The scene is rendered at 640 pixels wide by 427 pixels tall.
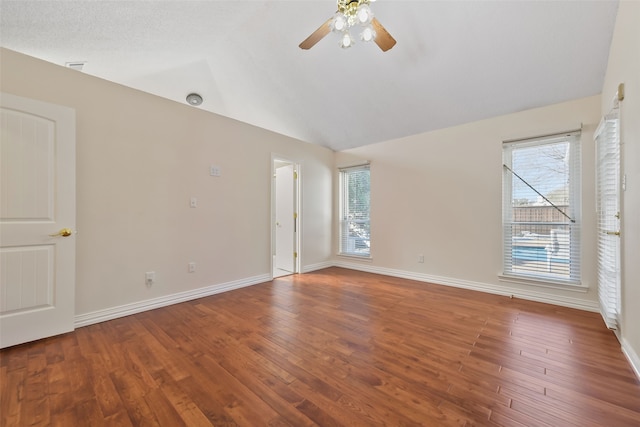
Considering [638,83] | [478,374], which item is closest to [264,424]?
[478,374]

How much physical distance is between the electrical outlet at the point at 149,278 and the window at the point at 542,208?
13.9 ft

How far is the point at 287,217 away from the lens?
4.68m

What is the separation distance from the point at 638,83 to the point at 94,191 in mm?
4342

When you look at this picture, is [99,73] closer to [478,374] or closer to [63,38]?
[63,38]

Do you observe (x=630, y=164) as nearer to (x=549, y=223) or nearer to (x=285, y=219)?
(x=549, y=223)

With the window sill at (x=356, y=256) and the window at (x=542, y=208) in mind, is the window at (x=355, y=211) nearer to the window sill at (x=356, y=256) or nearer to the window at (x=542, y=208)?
the window sill at (x=356, y=256)

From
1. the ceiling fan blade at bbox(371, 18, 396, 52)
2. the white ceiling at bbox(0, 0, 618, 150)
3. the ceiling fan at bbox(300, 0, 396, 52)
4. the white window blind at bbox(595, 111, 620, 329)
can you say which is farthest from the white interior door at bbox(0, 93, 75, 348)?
the white window blind at bbox(595, 111, 620, 329)

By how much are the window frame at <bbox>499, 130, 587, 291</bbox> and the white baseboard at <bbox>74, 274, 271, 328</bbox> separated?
3.41 metres

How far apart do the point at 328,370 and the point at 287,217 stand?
3.19 metres

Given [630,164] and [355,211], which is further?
[355,211]

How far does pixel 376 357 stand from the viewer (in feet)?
6.11

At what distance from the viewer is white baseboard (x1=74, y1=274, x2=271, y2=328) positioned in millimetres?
2438

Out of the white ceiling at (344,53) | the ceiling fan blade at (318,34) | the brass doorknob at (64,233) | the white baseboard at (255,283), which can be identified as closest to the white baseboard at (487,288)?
the white baseboard at (255,283)

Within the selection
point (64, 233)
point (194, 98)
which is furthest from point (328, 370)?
point (194, 98)
